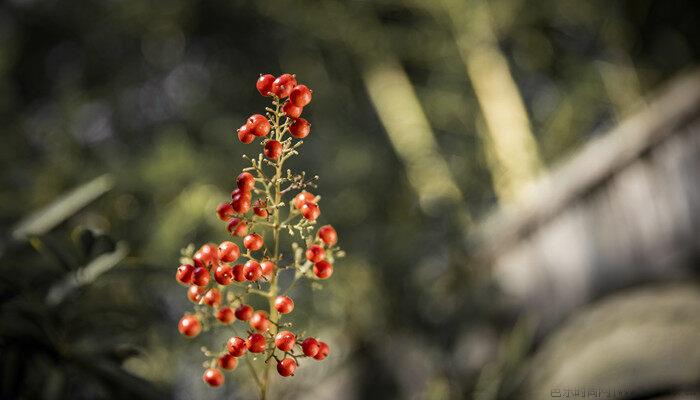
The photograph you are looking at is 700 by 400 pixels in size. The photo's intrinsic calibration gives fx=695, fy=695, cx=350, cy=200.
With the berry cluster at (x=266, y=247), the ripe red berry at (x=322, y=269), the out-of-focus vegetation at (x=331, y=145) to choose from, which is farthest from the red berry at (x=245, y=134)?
the out-of-focus vegetation at (x=331, y=145)

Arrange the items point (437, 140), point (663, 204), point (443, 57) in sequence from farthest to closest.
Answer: point (437, 140) → point (443, 57) → point (663, 204)

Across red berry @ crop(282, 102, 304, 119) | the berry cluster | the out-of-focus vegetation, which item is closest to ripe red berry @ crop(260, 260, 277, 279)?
the berry cluster

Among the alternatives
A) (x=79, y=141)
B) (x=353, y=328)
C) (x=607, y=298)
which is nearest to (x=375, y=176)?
(x=353, y=328)

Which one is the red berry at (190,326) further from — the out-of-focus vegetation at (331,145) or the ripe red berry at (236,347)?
the out-of-focus vegetation at (331,145)

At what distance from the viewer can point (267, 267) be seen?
48 centimetres

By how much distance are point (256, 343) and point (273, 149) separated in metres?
0.13

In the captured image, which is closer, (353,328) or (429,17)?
(353,328)

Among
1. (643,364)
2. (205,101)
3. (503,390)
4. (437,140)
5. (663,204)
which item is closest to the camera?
(643,364)

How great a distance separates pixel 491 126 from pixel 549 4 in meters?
0.40

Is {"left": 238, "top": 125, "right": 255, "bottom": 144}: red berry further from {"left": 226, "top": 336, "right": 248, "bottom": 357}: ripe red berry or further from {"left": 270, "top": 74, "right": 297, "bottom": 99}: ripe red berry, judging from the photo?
{"left": 226, "top": 336, "right": 248, "bottom": 357}: ripe red berry

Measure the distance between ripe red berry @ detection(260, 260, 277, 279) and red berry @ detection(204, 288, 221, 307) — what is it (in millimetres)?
53

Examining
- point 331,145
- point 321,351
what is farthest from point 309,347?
point 331,145

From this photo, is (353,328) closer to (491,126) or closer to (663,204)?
(663,204)

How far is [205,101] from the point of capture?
2.02 meters
